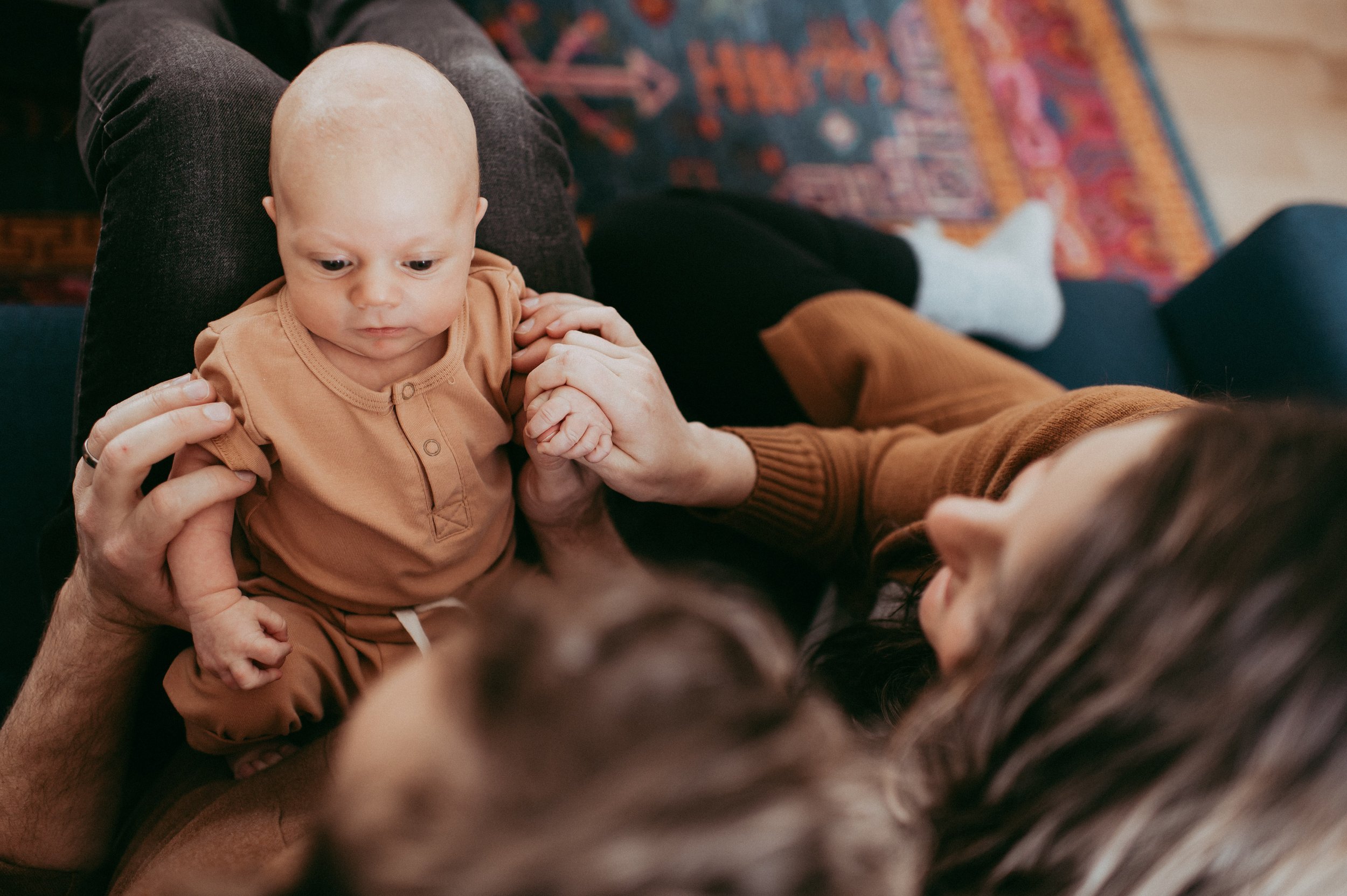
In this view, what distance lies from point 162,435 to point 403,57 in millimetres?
408

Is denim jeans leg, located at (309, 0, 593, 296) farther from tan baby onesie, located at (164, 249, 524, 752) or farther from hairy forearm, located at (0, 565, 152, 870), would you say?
hairy forearm, located at (0, 565, 152, 870)

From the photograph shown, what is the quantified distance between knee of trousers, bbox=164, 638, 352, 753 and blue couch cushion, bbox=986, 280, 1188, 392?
1.22m

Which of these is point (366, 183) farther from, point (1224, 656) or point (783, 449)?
point (1224, 656)

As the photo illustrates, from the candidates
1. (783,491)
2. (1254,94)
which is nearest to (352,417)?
(783,491)

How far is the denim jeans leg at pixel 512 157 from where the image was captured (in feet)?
2.96

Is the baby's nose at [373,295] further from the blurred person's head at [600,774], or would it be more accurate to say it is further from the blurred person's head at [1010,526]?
the blurred person's head at [1010,526]

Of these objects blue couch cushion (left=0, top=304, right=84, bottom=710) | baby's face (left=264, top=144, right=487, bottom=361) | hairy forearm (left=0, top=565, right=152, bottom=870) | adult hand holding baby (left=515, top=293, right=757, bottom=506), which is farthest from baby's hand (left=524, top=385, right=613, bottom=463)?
blue couch cushion (left=0, top=304, right=84, bottom=710)

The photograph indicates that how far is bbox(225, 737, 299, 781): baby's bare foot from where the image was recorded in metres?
0.81

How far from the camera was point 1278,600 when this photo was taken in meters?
0.44

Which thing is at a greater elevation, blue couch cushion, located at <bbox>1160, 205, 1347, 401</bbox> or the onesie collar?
blue couch cushion, located at <bbox>1160, 205, 1347, 401</bbox>

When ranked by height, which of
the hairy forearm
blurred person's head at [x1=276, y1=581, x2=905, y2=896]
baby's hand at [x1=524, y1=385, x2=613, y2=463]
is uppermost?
blurred person's head at [x1=276, y1=581, x2=905, y2=896]

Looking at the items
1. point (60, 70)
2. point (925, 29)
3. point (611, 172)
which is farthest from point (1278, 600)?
point (925, 29)

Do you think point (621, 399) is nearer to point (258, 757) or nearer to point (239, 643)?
point (239, 643)

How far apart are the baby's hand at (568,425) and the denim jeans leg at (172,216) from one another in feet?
1.18
